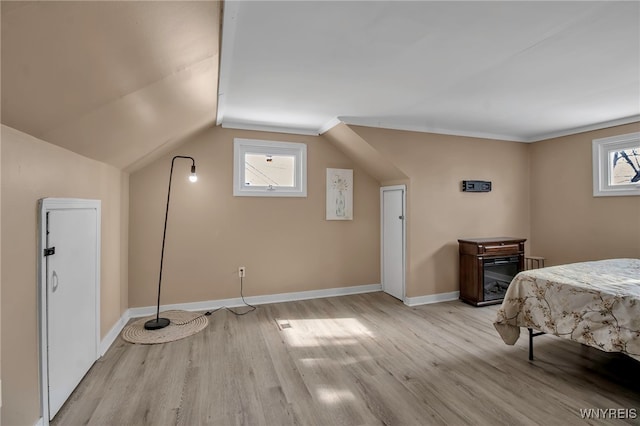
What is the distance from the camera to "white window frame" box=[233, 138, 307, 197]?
12.7ft

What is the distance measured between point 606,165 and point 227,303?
5.21 metres

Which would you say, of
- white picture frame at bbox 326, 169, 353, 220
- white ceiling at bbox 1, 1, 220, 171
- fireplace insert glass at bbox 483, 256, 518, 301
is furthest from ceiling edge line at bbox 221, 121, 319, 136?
fireplace insert glass at bbox 483, 256, 518, 301

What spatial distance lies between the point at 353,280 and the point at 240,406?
2724mm

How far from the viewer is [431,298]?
409 cm

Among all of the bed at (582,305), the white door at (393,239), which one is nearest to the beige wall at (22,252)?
the bed at (582,305)

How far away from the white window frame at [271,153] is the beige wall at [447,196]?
93cm

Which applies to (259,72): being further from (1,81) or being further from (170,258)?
(170,258)

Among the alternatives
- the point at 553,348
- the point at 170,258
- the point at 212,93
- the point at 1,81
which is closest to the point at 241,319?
the point at 170,258

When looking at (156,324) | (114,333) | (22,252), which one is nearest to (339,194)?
(156,324)

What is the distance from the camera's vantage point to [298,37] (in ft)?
6.11

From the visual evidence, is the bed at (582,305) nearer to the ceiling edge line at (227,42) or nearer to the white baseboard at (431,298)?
the white baseboard at (431,298)

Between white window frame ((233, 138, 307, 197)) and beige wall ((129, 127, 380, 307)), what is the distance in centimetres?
7

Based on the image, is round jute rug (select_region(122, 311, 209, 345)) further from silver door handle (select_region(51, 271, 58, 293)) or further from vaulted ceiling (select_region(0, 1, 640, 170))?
vaulted ceiling (select_region(0, 1, 640, 170))

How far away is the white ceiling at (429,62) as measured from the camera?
1.65 m
